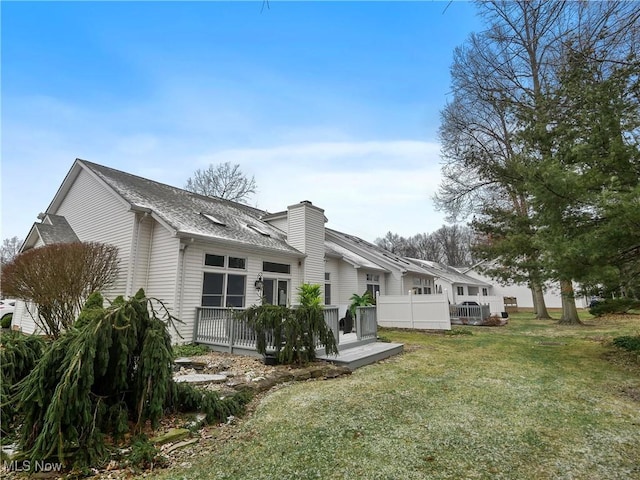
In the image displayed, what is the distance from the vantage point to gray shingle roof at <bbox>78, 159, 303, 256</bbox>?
10.1 meters

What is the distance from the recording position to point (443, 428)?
4.01 metres

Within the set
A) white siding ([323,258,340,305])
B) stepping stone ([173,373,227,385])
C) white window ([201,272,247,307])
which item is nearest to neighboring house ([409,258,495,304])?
white siding ([323,258,340,305])

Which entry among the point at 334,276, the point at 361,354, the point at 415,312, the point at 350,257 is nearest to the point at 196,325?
the point at 361,354

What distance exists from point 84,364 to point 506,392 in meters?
6.09

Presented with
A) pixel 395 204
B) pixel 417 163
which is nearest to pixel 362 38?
pixel 417 163

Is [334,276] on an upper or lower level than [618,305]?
upper

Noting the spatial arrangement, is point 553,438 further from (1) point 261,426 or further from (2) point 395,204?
(2) point 395,204

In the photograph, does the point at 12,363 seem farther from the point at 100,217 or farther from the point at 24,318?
the point at 24,318

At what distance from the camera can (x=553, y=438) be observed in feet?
12.3

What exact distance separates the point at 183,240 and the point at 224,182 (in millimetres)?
19664

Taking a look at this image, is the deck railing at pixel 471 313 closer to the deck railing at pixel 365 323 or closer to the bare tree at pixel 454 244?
the deck railing at pixel 365 323

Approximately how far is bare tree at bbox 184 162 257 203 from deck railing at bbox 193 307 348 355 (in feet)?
64.6

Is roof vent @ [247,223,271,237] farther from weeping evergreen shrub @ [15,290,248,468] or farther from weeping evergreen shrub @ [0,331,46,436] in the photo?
weeping evergreen shrub @ [0,331,46,436]

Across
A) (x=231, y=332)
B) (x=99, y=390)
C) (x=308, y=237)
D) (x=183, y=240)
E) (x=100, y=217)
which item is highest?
(x=100, y=217)
